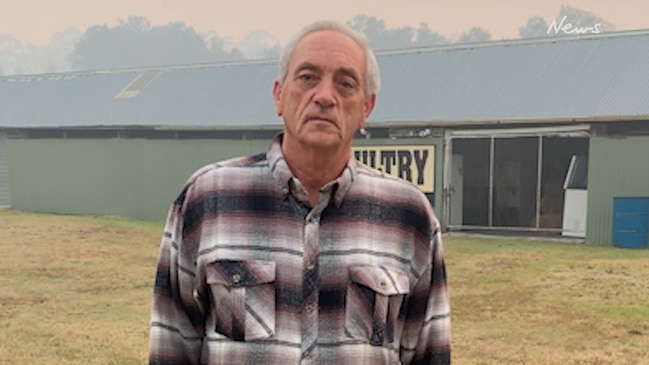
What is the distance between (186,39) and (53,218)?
137 m

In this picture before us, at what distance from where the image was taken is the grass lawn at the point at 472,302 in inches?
276

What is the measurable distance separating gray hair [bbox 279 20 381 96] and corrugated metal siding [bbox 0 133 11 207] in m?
30.4

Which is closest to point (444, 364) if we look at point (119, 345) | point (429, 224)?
point (429, 224)

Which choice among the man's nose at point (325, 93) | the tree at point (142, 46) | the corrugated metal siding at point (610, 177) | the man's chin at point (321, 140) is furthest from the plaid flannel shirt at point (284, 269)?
the tree at point (142, 46)

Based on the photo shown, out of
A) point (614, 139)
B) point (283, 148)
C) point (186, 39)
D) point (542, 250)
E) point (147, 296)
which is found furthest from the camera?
point (186, 39)

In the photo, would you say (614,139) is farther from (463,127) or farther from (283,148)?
(283,148)

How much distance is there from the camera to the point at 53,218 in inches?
908

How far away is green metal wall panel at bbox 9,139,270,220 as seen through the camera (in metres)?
23.0

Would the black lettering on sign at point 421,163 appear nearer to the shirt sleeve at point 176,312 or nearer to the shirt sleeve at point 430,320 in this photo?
the shirt sleeve at point 430,320

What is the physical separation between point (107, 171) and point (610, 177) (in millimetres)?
17293

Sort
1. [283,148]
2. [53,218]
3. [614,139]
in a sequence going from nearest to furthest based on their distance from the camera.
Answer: [283,148] → [614,139] → [53,218]

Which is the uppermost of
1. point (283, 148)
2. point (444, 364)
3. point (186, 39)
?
point (186, 39)

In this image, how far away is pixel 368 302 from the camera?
2070mm

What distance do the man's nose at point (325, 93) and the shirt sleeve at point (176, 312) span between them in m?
0.57
